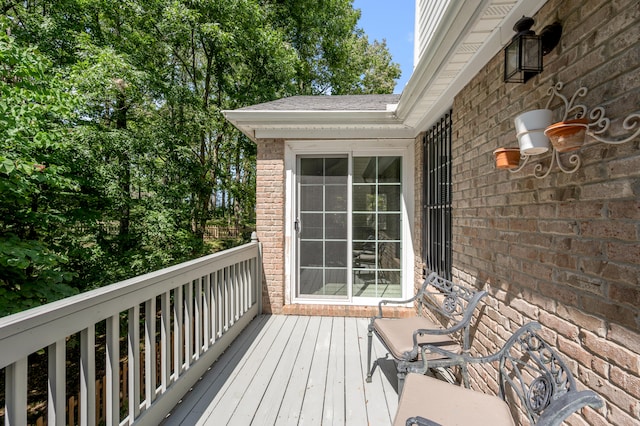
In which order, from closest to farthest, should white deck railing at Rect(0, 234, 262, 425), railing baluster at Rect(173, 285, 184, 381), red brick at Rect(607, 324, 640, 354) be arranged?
1. red brick at Rect(607, 324, 640, 354)
2. white deck railing at Rect(0, 234, 262, 425)
3. railing baluster at Rect(173, 285, 184, 381)

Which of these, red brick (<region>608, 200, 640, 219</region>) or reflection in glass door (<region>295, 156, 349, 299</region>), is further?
reflection in glass door (<region>295, 156, 349, 299</region>)

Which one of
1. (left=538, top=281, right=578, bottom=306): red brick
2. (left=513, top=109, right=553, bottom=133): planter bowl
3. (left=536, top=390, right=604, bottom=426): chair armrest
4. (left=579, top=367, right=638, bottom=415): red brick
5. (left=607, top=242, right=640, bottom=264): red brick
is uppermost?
(left=513, top=109, right=553, bottom=133): planter bowl

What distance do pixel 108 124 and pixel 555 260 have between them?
760 centimetres

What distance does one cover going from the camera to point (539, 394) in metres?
1.28

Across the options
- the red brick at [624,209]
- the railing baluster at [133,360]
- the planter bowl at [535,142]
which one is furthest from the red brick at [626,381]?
the railing baluster at [133,360]

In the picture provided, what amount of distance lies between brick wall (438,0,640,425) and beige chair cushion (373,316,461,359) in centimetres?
30

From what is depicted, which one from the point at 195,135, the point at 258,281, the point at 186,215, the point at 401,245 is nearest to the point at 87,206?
the point at 186,215

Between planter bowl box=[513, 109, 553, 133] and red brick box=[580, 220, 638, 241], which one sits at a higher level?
planter bowl box=[513, 109, 553, 133]

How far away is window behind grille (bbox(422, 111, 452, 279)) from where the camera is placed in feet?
9.64

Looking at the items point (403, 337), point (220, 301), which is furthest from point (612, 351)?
point (220, 301)

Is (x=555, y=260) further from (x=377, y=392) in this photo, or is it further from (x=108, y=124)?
(x=108, y=124)

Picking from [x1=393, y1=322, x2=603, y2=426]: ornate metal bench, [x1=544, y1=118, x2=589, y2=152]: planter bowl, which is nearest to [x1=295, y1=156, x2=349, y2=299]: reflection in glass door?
[x1=393, y1=322, x2=603, y2=426]: ornate metal bench

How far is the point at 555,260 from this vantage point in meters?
1.39

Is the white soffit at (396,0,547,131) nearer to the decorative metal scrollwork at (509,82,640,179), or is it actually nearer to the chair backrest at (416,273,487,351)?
the decorative metal scrollwork at (509,82,640,179)
